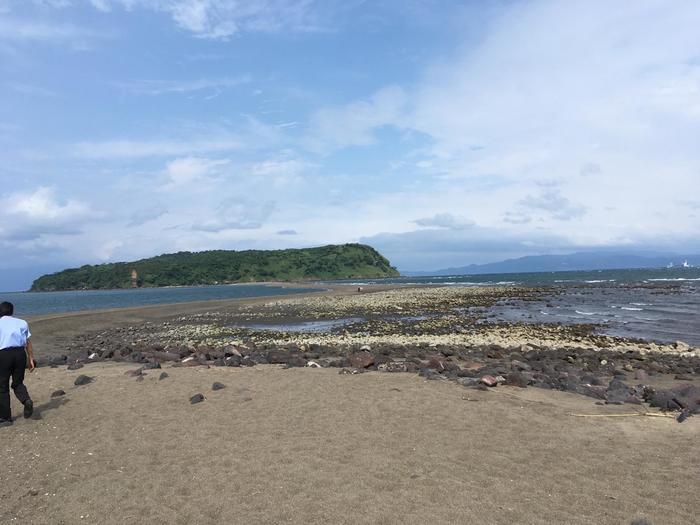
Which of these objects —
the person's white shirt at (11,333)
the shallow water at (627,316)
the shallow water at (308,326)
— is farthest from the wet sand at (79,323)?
the shallow water at (627,316)

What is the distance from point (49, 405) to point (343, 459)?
24.7ft

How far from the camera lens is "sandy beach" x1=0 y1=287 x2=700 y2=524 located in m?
6.19

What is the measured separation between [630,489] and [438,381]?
Result: 21.6 feet

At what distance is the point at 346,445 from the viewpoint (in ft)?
27.5

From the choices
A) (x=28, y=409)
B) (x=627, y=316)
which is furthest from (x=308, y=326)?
(x=627, y=316)

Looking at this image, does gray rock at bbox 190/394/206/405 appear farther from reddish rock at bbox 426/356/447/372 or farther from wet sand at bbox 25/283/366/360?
wet sand at bbox 25/283/366/360

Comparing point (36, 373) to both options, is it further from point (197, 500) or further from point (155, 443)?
point (197, 500)

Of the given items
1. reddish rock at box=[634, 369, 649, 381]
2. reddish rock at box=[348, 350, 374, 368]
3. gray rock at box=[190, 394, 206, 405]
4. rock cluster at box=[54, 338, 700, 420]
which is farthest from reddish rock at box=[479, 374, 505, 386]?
gray rock at box=[190, 394, 206, 405]

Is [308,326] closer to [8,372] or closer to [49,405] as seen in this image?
[49,405]

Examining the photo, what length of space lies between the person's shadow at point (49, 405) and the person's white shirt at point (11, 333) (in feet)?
5.28

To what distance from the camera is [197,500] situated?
21.2 ft

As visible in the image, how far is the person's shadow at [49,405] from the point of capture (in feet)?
32.9

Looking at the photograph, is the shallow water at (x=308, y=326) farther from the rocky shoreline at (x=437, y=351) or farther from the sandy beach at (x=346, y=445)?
the sandy beach at (x=346, y=445)

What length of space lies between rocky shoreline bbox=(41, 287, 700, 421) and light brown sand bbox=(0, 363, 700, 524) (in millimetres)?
1906
